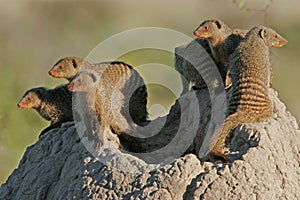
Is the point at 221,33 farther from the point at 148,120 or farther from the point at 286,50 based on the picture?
the point at 286,50

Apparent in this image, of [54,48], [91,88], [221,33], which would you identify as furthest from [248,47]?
[54,48]

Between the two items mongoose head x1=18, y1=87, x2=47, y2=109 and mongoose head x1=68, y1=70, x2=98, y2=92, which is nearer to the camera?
mongoose head x1=68, y1=70, x2=98, y2=92

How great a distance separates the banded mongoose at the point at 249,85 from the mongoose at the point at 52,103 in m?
1.28

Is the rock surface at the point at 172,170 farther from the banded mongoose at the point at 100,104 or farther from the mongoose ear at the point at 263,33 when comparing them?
the mongoose ear at the point at 263,33

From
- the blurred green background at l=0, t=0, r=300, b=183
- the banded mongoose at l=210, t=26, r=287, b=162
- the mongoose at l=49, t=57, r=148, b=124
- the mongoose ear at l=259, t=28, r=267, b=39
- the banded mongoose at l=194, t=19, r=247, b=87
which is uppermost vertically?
the blurred green background at l=0, t=0, r=300, b=183

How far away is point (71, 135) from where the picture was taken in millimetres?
5328

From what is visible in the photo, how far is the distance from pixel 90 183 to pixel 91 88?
98 cm

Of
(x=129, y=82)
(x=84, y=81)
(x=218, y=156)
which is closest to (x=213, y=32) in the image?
(x=129, y=82)

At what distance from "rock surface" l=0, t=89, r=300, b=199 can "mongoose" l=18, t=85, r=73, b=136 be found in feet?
2.41

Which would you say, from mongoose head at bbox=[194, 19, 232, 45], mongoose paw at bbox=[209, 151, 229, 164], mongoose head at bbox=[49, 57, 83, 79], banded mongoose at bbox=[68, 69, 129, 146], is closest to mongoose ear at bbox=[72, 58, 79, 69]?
mongoose head at bbox=[49, 57, 83, 79]

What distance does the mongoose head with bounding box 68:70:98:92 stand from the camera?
536 cm

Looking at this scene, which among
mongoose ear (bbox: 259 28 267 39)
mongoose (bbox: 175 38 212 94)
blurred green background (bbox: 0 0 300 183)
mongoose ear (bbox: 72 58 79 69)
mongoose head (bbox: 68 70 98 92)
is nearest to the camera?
mongoose head (bbox: 68 70 98 92)

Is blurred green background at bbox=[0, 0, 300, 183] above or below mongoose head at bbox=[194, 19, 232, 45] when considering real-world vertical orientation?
above

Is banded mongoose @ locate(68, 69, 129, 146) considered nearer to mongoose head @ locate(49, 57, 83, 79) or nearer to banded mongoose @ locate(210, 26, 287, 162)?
mongoose head @ locate(49, 57, 83, 79)
